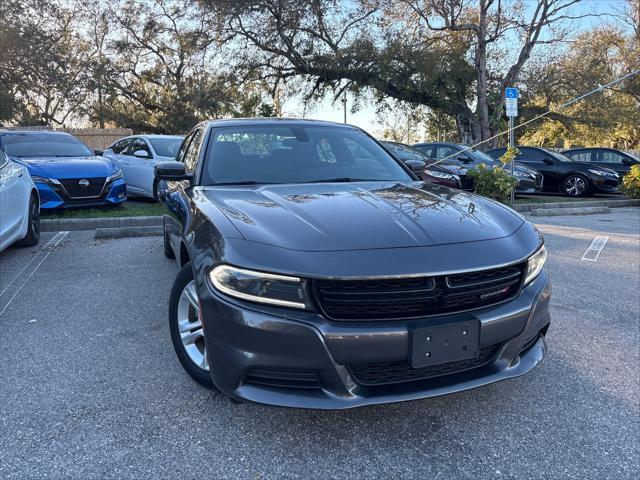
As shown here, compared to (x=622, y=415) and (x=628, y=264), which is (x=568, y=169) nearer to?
(x=628, y=264)

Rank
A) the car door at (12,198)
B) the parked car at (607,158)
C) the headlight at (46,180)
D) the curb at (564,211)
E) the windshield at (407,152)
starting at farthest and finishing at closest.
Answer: the parked car at (607,158), the windshield at (407,152), the curb at (564,211), the headlight at (46,180), the car door at (12,198)

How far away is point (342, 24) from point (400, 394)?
22880mm

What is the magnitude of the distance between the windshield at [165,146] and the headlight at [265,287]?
8252 millimetres

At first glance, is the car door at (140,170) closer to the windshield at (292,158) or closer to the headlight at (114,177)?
the headlight at (114,177)

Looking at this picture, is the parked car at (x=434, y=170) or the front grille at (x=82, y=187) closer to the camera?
the front grille at (x=82, y=187)

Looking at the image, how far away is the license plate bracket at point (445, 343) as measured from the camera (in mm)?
2010

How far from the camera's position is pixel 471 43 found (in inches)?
874

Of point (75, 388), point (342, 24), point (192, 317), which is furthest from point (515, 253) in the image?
point (342, 24)

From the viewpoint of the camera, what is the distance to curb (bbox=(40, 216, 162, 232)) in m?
7.48

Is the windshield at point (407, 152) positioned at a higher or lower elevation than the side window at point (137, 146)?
lower

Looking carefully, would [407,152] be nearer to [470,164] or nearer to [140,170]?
[470,164]

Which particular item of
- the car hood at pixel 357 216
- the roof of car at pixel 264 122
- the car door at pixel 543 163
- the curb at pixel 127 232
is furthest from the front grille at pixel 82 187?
the car door at pixel 543 163

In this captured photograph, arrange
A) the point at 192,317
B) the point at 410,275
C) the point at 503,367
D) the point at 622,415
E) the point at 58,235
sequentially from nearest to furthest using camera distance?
the point at 410,275, the point at 503,367, the point at 622,415, the point at 192,317, the point at 58,235

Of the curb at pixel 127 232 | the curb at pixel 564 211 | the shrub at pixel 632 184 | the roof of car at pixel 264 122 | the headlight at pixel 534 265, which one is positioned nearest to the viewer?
the headlight at pixel 534 265
